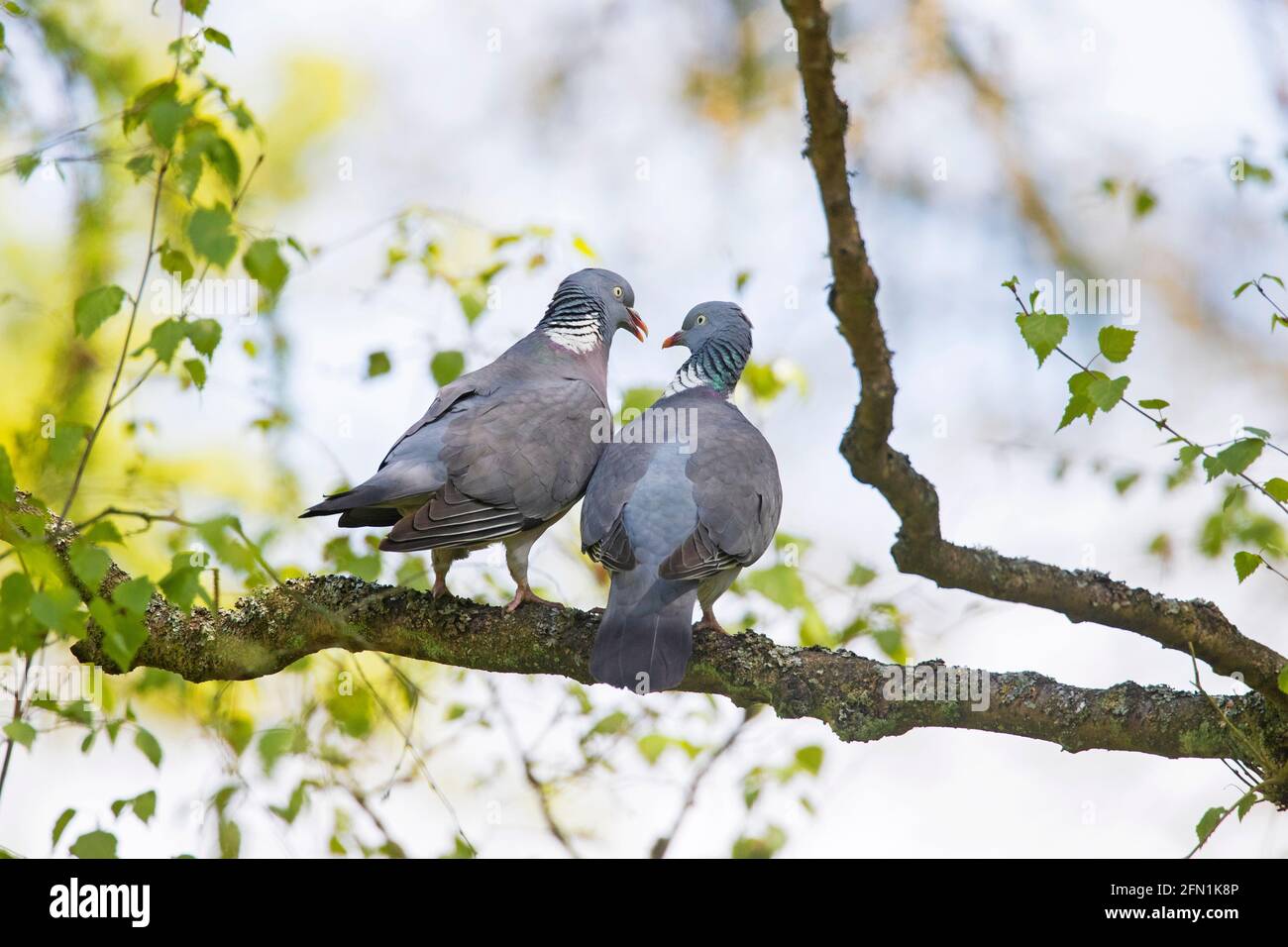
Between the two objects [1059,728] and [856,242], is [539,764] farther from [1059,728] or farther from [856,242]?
[856,242]

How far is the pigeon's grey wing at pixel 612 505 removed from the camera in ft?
12.5

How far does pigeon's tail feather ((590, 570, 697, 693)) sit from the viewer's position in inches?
136

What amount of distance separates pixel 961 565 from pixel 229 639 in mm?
2269

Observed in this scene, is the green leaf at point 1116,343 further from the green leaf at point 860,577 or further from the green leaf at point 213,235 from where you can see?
the green leaf at point 860,577

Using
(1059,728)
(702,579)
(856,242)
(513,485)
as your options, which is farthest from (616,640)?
(856,242)

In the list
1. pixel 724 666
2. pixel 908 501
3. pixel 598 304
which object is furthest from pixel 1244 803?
pixel 598 304

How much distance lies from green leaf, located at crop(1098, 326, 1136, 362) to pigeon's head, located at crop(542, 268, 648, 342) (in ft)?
8.13

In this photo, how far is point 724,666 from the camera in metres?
Answer: 3.64

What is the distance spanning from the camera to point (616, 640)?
3.54m

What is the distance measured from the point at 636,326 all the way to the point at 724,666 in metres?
2.01

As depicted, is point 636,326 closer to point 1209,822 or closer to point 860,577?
point 860,577

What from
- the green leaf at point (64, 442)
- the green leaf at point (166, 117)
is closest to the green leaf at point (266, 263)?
the green leaf at point (166, 117)

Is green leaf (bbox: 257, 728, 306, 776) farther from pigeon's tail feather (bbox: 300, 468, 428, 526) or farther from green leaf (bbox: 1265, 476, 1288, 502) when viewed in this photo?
green leaf (bbox: 1265, 476, 1288, 502)

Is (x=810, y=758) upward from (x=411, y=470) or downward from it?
downward
